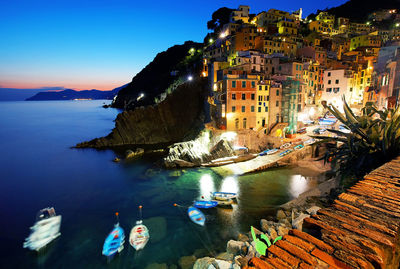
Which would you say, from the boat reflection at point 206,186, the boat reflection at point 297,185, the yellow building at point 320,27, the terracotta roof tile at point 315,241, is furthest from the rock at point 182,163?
the yellow building at point 320,27

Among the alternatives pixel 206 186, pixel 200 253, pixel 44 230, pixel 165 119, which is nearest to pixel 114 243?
pixel 200 253

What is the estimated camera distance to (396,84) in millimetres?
21781

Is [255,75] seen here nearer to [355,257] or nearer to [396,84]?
[396,84]

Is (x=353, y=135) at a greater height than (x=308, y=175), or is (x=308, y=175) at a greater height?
(x=353, y=135)

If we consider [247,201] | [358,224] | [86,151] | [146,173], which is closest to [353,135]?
[358,224]

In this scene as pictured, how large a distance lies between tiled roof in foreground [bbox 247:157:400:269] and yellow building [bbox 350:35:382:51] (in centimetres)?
7929

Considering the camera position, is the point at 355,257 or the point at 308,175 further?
the point at 308,175

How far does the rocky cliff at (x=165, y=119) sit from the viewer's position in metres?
54.7

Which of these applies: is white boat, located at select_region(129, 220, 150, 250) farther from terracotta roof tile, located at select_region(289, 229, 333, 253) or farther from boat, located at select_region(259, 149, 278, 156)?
boat, located at select_region(259, 149, 278, 156)

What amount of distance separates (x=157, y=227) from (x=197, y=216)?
13.1 ft

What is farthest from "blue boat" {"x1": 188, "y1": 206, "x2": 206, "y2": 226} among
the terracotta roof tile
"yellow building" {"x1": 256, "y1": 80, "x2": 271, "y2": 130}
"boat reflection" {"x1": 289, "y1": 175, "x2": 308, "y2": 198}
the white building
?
the white building

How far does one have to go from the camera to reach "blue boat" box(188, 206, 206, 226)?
1994 cm

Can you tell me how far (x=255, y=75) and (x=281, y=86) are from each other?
252 inches

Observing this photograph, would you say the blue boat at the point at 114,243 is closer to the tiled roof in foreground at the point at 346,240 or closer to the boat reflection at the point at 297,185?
the tiled roof in foreground at the point at 346,240
